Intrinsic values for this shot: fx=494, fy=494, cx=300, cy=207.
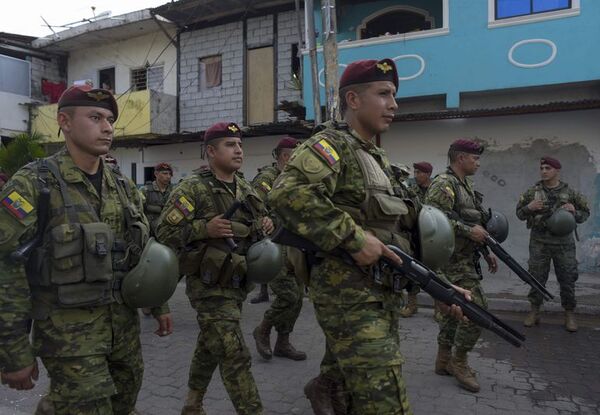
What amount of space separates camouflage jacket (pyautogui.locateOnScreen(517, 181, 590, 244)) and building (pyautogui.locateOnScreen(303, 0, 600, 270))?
3.22m

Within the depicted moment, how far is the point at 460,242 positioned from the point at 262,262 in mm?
1888

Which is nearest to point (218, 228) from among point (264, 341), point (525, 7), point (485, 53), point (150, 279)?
point (150, 279)

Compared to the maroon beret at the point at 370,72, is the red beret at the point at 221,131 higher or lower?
lower

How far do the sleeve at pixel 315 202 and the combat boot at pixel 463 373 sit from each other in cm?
239

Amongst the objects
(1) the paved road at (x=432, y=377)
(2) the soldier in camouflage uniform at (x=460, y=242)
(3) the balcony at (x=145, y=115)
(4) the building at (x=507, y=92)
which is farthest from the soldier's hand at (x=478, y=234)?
(3) the balcony at (x=145, y=115)

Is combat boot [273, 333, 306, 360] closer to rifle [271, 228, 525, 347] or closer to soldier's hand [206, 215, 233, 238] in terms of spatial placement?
soldier's hand [206, 215, 233, 238]

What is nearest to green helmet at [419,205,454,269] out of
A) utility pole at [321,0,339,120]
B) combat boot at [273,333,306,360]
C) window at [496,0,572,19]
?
combat boot at [273,333,306,360]

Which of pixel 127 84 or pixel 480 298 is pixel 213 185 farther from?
pixel 127 84

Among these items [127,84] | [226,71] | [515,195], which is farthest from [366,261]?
[127,84]

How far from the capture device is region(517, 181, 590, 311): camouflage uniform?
234 inches

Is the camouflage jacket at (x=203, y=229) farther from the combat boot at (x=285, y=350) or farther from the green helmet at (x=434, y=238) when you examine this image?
the combat boot at (x=285, y=350)

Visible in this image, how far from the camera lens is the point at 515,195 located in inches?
380

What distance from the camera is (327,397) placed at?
10.6ft

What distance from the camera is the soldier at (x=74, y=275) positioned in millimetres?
2121
